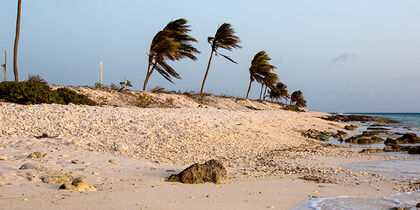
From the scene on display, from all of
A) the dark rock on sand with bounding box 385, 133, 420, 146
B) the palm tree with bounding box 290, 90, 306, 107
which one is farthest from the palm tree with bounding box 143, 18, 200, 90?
the palm tree with bounding box 290, 90, 306, 107

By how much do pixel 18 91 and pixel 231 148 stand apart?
8.13 meters

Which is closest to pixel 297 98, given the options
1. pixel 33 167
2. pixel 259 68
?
pixel 259 68

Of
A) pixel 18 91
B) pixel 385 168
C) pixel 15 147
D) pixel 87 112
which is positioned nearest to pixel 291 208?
pixel 385 168

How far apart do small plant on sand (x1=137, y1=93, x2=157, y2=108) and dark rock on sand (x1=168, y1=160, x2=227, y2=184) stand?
10.7m

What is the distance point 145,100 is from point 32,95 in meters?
5.66

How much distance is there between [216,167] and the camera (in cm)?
421

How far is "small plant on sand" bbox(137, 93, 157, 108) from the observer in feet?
48.7

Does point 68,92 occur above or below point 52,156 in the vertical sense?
above

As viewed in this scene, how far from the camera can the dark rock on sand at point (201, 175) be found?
4078 mm

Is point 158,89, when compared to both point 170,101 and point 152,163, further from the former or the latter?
point 152,163

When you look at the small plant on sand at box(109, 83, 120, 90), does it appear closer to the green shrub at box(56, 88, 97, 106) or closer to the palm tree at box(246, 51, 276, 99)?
the green shrub at box(56, 88, 97, 106)

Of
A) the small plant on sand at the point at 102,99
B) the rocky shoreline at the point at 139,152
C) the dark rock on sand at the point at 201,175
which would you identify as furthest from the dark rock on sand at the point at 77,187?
the small plant on sand at the point at 102,99

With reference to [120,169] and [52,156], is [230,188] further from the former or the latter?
[52,156]

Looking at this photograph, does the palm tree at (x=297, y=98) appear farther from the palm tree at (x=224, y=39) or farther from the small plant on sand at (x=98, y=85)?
the small plant on sand at (x=98, y=85)
